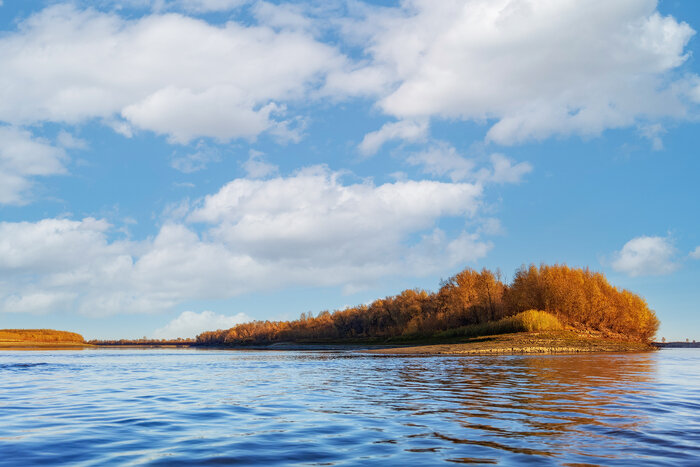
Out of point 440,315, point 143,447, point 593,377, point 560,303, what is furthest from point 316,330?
point 143,447

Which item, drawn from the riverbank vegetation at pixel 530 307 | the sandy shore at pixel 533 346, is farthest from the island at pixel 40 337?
the sandy shore at pixel 533 346

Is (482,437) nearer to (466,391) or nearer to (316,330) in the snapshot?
(466,391)

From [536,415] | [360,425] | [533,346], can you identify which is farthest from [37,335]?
[536,415]

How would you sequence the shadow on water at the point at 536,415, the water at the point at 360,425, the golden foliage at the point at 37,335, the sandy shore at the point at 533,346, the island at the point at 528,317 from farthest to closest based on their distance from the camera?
1. the golden foliage at the point at 37,335
2. the island at the point at 528,317
3. the sandy shore at the point at 533,346
4. the shadow on water at the point at 536,415
5. the water at the point at 360,425

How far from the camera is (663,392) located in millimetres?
16422

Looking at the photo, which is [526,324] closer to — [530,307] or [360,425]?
[530,307]

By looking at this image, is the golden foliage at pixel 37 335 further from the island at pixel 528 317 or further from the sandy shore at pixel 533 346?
the sandy shore at pixel 533 346

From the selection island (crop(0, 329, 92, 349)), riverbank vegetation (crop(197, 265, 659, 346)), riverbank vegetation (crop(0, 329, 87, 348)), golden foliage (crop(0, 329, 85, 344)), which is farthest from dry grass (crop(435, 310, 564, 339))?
golden foliage (crop(0, 329, 85, 344))

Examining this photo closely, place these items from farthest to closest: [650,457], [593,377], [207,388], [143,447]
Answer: [593,377], [207,388], [143,447], [650,457]

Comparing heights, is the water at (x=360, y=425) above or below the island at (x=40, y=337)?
above

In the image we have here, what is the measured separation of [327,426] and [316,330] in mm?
164836

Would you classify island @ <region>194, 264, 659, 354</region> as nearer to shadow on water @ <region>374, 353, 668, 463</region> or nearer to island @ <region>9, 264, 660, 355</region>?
A: island @ <region>9, 264, 660, 355</region>

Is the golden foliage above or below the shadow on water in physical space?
below

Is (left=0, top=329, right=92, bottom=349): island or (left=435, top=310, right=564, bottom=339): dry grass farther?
(left=0, top=329, right=92, bottom=349): island
